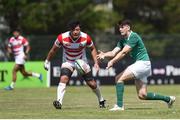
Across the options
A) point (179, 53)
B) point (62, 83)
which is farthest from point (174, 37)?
point (62, 83)

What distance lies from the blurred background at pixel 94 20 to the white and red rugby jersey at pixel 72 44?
17732 mm

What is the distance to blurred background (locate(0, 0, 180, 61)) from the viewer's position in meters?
37.5

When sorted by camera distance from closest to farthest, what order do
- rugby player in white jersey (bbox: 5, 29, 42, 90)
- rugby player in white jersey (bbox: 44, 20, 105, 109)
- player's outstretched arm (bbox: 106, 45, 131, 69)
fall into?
1. player's outstretched arm (bbox: 106, 45, 131, 69)
2. rugby player in white jersey (bbox: 44, 20, 105, 109)
3. rugby player in white jersey (bbox: 5, 29, 42, 90)

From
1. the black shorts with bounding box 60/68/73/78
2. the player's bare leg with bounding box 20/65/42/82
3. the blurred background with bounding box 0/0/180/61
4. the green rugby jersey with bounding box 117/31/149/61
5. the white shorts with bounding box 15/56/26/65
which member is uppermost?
the blurred background with bounding box 0/0/180/61

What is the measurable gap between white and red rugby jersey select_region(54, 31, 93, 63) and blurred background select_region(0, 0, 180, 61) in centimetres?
1773

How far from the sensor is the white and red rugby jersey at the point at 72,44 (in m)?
18.8

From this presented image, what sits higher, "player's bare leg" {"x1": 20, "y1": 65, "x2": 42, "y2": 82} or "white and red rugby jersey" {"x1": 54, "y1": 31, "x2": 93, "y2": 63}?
"white and red rugby jersey" {"x1": 54, "y1": 31, "x2": 93, "y2": 63}

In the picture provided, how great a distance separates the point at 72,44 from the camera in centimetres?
1888

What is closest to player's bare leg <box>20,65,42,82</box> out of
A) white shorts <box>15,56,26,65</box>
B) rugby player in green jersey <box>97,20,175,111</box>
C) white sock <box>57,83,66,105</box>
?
white shorts <box>15,56,26,65</box>

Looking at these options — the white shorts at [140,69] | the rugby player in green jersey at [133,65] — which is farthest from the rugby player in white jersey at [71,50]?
the white shorts at [140,69]

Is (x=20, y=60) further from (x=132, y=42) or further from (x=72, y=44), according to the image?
(x=132, y=42)

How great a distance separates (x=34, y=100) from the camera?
22.1 meters

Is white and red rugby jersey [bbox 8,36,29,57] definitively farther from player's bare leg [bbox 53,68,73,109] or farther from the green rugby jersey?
the green rugby jersey

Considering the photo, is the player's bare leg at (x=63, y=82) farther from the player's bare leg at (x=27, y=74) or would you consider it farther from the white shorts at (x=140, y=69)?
the player's bare leg at (x=27, y=74)
